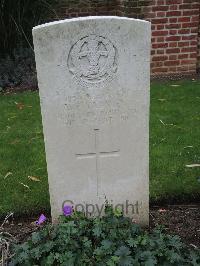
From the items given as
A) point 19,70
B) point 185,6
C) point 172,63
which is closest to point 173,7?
point 185,6

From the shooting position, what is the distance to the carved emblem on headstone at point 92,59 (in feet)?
8.75

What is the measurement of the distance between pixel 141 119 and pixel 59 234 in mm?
924

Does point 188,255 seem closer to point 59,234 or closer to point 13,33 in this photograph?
point 59,234

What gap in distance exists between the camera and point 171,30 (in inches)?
265

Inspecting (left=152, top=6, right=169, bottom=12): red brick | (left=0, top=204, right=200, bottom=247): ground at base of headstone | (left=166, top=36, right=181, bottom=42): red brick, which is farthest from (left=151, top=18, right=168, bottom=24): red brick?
(left=0, top=204, right=200, bottom=247): ground at base of headstone

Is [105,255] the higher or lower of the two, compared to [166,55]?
lower

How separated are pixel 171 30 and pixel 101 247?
15.7 feet

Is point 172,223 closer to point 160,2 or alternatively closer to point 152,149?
point 152,149

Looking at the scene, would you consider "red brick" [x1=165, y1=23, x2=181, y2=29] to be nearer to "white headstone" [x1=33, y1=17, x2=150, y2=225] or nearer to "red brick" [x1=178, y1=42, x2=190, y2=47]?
"red brick" [x1=178, y1=42, x2=190, y2=47]

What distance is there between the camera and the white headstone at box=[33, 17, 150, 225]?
2.65 m

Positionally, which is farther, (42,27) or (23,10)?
(23,10)

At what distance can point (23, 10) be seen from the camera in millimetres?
7141

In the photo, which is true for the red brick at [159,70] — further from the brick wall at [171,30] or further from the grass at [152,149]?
the grass at [152,149]

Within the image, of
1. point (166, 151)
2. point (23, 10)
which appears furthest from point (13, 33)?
point (166, 151)
